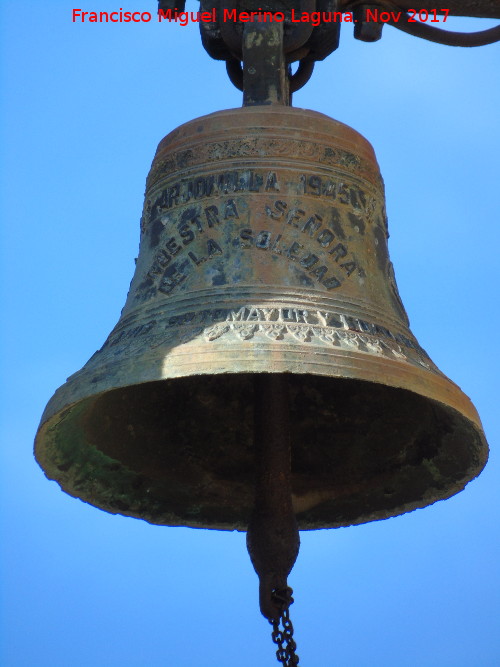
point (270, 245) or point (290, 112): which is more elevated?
point (290, 112)

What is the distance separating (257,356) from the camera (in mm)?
3098

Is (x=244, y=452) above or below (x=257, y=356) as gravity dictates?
above

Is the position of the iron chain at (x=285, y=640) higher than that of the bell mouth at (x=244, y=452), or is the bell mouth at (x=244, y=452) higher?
the bell mouth at (x=244, y=452)

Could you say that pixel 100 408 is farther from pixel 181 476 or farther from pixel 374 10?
pixel 374 10

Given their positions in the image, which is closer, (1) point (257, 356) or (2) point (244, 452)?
(1) point (257, 356)

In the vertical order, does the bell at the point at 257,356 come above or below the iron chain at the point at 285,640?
above

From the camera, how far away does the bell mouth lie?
3.76 m

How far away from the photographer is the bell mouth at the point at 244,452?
12.3ft

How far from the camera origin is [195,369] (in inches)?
123

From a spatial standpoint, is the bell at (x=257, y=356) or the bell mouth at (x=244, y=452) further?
the bell mouth at (x=244, y=452)

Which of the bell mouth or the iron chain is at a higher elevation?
the bell mouth

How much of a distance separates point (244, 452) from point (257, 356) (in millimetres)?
987

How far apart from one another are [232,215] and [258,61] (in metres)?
0.51

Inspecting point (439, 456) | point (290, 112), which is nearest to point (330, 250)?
point (290, 112)
